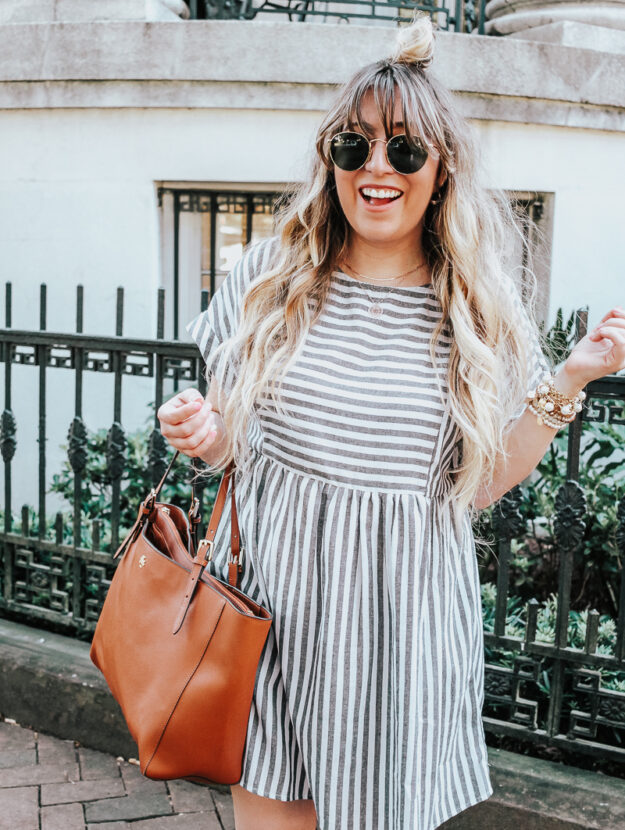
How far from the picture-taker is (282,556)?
1.84 metres

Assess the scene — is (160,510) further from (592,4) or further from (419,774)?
(592,4)

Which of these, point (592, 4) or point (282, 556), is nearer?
point (282, 556)

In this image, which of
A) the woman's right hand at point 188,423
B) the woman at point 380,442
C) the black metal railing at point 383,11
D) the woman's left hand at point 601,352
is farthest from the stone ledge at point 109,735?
the black metal railing at point 383,11

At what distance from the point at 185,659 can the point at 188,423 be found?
0.48 meters

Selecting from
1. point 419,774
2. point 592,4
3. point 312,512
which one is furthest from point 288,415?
point 592,4

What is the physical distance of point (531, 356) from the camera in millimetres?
1865

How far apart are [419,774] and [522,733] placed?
103cm

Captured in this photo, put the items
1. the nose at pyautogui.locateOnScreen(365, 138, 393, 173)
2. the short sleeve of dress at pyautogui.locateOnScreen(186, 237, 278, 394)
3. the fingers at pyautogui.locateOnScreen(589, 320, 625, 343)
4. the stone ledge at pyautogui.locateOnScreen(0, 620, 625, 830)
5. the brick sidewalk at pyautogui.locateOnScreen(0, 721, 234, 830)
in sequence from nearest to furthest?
the fingers at pyautogui.locateOnScreen(589, 320, 625, 343)
the nose at pyautogui.locateOnScreen(365, 138, 393, 173)
the short sleeve of dress at pyautogui.locateOnScreen(186, 237, 278, 394)
the stone ledge at pyautogui.locateOnScreen(0, 620, 625, 830)
the brick sidewalk at pyautogui.locateOnScreen(0, 721, 234, 830)

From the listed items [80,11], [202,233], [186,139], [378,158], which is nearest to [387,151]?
[378,158]

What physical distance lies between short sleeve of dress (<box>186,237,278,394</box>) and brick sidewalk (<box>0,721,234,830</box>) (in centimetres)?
156

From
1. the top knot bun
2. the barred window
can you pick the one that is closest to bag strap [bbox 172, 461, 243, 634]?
the top knot bun

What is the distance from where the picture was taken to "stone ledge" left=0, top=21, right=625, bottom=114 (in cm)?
426

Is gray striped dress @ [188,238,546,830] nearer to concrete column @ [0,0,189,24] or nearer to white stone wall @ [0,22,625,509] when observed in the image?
white stone wall @ [0,22,625,509]

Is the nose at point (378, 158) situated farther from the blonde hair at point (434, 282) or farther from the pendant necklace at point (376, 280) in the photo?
the pendant necklace at point (376, 280)
